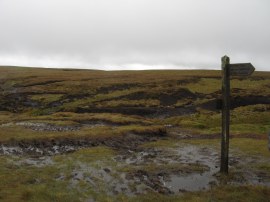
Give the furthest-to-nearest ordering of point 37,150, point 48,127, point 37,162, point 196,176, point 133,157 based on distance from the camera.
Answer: point 48,127, point 37,150, point 133,157, point 37,162, point 196,176

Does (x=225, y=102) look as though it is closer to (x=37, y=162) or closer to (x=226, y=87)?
(x=226, y=87)

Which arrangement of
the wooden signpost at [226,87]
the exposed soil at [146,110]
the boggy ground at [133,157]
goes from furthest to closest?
1. the exposed soil at [146,110]
2. the wooden signpost at [226,87]
3. the boggy ground at [133,157]

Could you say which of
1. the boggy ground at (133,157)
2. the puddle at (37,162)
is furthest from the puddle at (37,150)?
the puddle at (37,162)

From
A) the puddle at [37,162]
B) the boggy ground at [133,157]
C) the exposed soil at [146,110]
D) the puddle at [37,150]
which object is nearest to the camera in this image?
the boggy ground at [133,157]

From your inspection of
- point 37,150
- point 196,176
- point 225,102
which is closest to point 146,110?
point 37,150

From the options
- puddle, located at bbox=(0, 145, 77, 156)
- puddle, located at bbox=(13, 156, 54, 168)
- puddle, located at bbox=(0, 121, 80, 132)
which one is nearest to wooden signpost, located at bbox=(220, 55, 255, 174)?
puddle, located at bbox=(13, 156, 54, 168)

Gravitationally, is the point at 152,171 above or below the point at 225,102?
below

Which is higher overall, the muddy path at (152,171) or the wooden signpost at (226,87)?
the wooden signpost at (226,87)

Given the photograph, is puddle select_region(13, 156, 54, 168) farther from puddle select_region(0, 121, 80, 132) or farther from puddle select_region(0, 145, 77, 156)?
puddle select_region(0, 121, 80, 132)

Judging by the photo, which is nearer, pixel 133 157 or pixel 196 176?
pixel 196 176

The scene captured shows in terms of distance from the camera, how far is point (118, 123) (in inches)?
2023

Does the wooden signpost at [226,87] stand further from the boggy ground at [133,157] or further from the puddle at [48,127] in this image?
the puddle at [48,127]

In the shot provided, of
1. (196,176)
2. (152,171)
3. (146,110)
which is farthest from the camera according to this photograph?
(146,110)

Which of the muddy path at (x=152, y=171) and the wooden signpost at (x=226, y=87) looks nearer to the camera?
the muddy path at (x=152, y=171)
